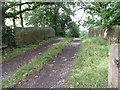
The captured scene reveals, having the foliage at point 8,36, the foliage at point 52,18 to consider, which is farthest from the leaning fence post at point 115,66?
the foliage at point 52,18

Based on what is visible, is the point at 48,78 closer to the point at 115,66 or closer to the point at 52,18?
the point at 115,66

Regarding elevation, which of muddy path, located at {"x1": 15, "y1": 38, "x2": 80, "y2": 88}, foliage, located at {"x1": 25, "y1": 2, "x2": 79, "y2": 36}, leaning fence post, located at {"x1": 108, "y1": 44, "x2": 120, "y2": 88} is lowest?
muddy path, located at {"x1": 15, "y1": 38, "x2": 80, "y2": 88}

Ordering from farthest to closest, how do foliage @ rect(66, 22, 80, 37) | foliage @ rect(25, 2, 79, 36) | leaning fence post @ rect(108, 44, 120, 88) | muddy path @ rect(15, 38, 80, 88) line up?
foliage @ rect(66, 22, 80, 37) → foliage @ rect(25, 2, 79, 36) → muddy path @ rect(15, 38, 80, 88) → leaning fence post @ rect(108, 44, 120, 88)

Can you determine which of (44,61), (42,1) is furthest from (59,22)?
(44,61)

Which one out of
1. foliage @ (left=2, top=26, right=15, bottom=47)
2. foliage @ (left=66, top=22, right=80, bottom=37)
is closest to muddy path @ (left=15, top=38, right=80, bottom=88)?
foliage @ (left=2, top=26, right=15, bottom=47)

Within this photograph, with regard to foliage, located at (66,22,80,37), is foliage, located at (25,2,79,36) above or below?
above

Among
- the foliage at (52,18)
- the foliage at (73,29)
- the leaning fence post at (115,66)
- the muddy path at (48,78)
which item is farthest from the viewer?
the foliage at (73,29)

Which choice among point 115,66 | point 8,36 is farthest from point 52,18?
point 115,66

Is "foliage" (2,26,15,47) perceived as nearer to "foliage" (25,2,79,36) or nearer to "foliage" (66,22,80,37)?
"foliage" (25,2,79,36)

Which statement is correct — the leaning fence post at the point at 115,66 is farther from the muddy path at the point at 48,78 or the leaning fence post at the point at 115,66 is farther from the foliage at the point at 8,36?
the foliage at the point at 8,36

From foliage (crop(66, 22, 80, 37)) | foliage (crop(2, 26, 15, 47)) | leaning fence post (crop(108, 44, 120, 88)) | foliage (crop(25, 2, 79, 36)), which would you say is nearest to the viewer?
leaning fence post (crop(108, 44, 120, 88))

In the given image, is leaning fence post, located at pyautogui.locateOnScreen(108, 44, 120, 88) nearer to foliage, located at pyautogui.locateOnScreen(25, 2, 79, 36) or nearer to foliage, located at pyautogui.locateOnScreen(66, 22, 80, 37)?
foliage, located at pyautogui.locateOnScreen(25, 2, 79, 36)

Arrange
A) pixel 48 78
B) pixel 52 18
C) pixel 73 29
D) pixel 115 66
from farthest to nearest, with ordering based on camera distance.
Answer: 1. pixel 73 29
2. pixel 52 18
3. pixel 48 78
4. pixel 115 66

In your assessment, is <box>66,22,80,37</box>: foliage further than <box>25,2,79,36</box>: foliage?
Yes
